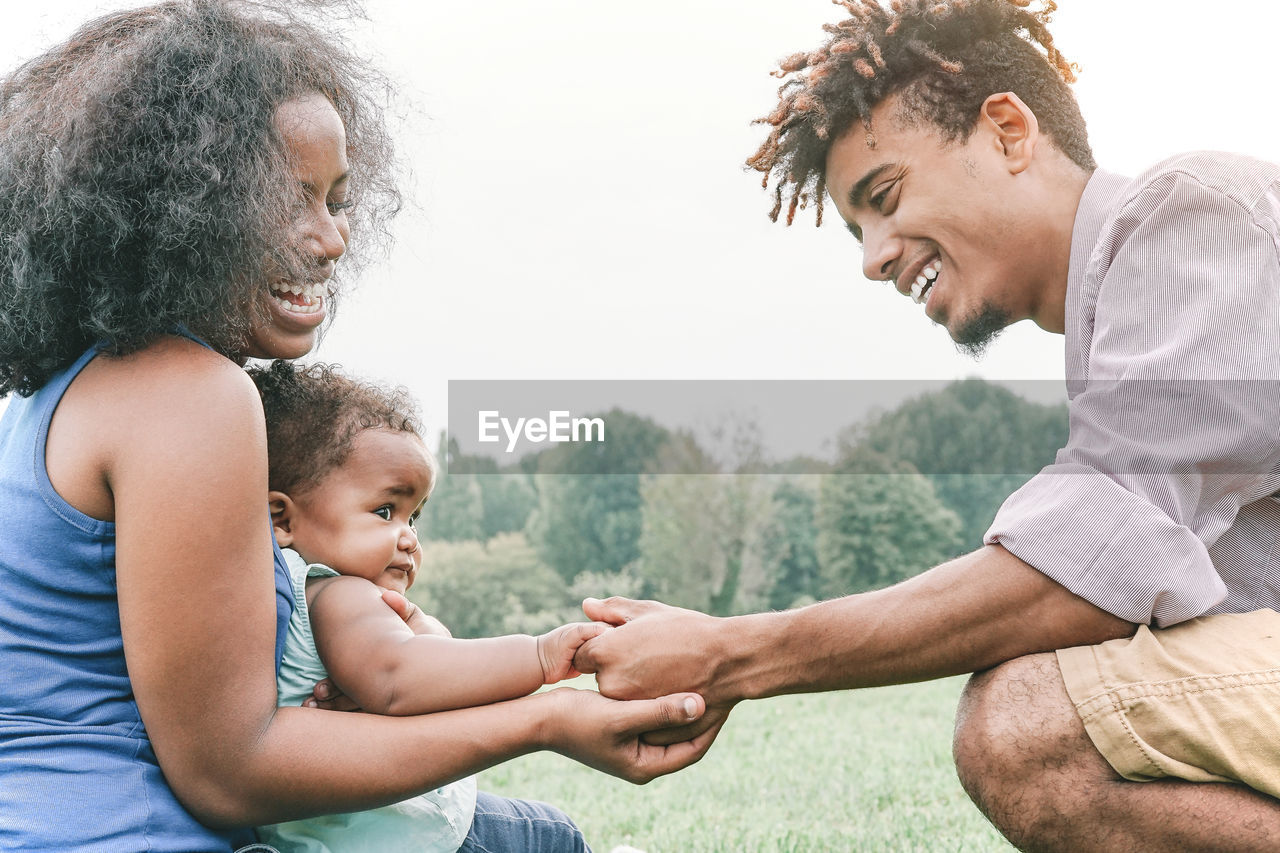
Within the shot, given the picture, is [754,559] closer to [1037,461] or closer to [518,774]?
[1037,461]

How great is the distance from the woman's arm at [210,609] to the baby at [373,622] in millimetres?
210

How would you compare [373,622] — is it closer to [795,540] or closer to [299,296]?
[299,296]

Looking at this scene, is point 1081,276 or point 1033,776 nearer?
point 1033,776

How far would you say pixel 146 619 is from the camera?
1906 millimetres

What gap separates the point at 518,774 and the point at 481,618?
119 feet

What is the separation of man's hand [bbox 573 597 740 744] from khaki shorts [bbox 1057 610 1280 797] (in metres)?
0.76

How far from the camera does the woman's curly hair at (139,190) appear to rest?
2016 mm

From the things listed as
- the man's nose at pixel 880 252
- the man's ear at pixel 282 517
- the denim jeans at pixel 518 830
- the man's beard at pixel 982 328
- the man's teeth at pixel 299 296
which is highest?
the man's nose at pixel 880 252

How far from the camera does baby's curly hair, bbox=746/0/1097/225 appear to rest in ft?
11.1

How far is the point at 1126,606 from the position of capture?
92.7 inches

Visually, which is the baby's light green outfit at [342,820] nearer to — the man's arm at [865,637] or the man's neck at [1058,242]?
the man's arm at [865,637]

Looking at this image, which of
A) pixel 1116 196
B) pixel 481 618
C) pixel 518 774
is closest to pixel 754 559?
pixel 481 618

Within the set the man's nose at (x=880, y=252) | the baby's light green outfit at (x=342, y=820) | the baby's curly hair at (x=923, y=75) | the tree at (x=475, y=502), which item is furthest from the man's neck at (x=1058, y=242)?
the tree at (x=475, y=502)

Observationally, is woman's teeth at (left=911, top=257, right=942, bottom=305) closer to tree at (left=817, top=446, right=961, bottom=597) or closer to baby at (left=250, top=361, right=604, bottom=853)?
baby at (left=250, top=361, right=604, bottom=853)
